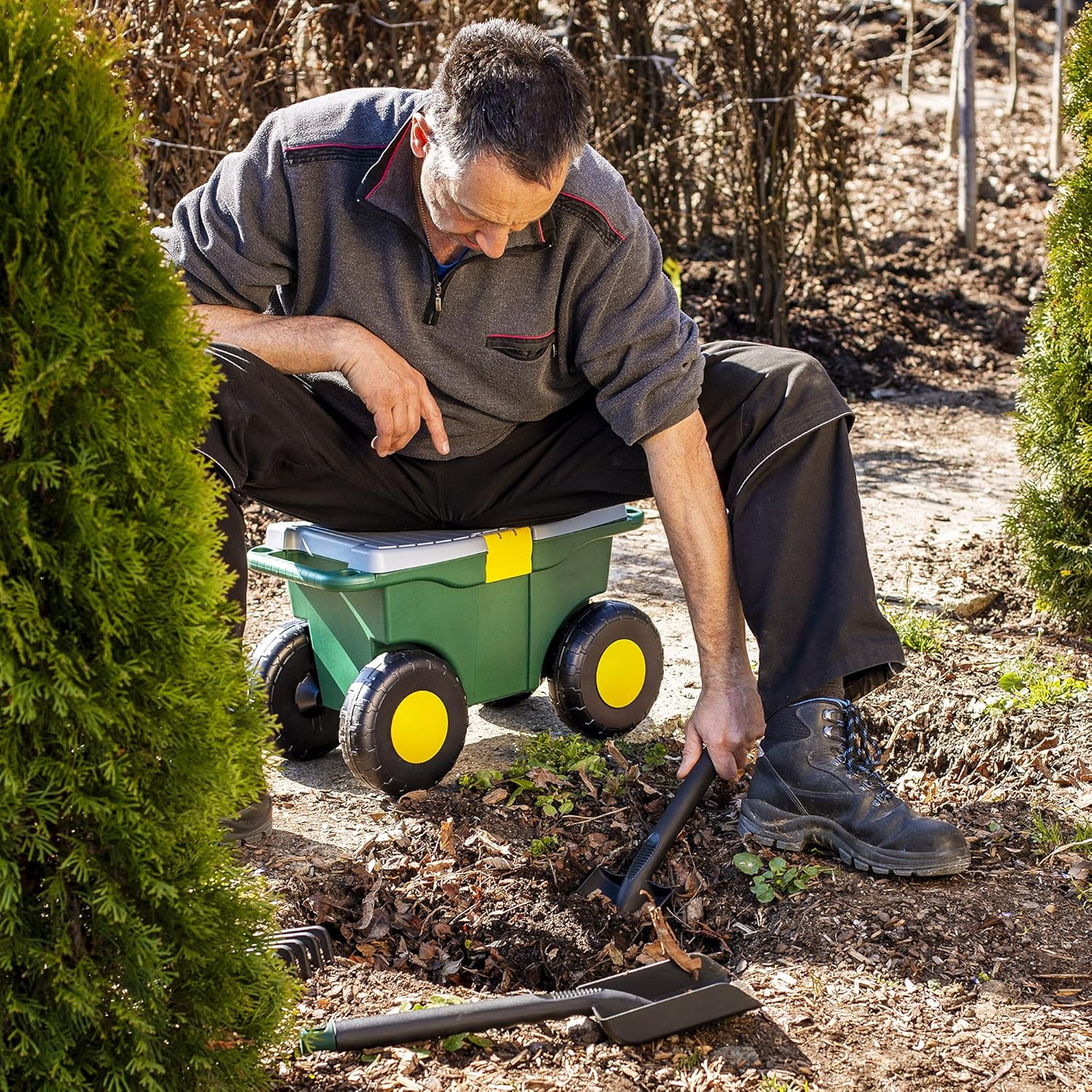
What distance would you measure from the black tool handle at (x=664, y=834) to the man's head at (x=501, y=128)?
3.57 ft

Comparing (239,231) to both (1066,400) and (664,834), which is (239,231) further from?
(1066,400)

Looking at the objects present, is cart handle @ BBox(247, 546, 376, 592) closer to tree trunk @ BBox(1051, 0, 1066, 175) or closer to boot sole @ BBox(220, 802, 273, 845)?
boot sole @ BBox(220, 802, 273, 845)

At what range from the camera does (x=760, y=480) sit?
2559mm

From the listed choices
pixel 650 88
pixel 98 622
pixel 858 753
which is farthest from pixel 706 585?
pixel 650 88

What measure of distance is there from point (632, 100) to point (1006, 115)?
20.9 feet

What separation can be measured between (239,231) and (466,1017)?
5.04ft

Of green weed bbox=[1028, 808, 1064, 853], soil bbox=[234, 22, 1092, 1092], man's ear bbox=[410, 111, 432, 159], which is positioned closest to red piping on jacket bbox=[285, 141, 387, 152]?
man's ear bbox=[410, 111, 432, 159]

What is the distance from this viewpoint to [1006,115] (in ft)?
37.7

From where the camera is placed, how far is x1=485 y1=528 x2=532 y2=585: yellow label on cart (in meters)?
2.78

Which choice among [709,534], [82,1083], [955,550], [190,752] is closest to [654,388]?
[709,534]

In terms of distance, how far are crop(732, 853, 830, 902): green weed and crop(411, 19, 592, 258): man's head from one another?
1267 millimetres

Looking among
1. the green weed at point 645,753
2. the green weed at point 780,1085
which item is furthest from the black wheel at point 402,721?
the green weed at point 780,1085

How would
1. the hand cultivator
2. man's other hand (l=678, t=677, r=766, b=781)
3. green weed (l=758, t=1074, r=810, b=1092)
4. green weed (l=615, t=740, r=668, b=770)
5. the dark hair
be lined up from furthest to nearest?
1. green weed (l=615, t=740, r=668, b=770)
2. man's other hand (l=678, t=677, r=766, b=781)
3. the dark hair
4. the hand cultivator
5. green weed (l=758, t=1074, r=810, b=1092)

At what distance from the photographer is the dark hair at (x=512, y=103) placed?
2188 mm
